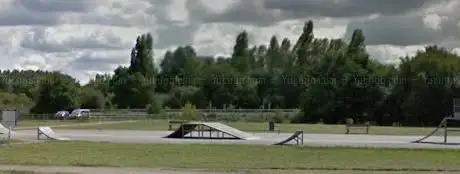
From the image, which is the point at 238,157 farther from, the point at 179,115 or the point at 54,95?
the point at 54,95

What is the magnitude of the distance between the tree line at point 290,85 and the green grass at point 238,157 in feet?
223

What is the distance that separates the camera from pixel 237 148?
3784 cm

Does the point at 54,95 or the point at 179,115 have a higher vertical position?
the point at 54,95

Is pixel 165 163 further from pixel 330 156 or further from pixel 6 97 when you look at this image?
pixel 6 97

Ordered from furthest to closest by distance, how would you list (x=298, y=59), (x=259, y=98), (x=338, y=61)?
(x=298, y=59), (x=259, y=98), (x=338, y=61)

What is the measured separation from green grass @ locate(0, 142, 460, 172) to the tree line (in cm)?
6791

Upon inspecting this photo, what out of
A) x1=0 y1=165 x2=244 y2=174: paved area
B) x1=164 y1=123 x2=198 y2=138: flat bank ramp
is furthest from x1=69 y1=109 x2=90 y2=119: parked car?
x1=0 y1=165 x2=244 y2=174: paved area

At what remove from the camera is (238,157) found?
31422 mm

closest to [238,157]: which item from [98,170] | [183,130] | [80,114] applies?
[98,170]

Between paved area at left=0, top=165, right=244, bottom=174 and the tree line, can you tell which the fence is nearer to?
the tree line

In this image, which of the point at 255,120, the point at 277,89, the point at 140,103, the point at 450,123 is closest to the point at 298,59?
the point at 277,89

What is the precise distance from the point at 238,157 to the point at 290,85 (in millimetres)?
119837

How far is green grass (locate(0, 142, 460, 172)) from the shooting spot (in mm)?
27312

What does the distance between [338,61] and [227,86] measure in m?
37.0
